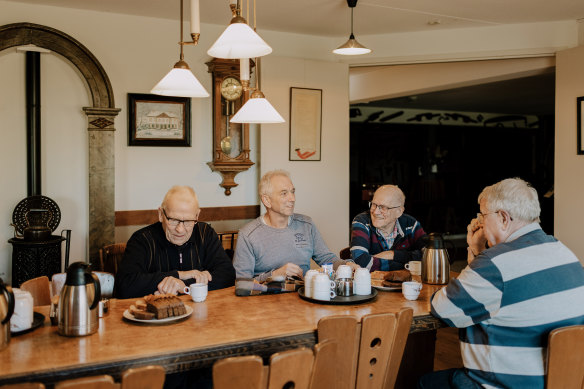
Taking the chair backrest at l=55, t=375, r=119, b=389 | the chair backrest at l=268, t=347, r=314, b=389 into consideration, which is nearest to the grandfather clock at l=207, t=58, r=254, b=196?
the chair backrest at l=268, t=347, r=314, b=389

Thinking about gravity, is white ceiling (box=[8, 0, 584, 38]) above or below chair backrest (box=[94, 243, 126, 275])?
above

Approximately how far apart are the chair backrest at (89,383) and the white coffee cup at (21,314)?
29.3 inches

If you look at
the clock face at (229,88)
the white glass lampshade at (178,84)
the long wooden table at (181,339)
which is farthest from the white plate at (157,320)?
the clock face at (229,88)

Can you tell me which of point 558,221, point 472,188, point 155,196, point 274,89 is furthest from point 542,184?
point 155,196

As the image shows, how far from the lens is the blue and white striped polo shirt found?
203 centimetres

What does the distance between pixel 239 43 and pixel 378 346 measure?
1352 mm

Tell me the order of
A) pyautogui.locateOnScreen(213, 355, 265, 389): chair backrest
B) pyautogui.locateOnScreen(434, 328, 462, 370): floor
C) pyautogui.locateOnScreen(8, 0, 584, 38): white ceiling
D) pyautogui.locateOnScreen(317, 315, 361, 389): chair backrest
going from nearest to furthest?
pyautogui.locateOnScreen(213, 355, 265, 389): chair backrest, pyautogui.locateOnScreen(317, 315, 361, 389): chair backrest, pyautogui.locateOnScreen(434, 328, 462, 370): floor, pyautogui.locateOnScreen(8, 0, 584, 38): white ceiling

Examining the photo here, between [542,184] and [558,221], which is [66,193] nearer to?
[558,221]

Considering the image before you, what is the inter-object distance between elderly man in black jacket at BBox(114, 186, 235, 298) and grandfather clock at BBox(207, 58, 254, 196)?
2.24 meters

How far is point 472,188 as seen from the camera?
13.1m

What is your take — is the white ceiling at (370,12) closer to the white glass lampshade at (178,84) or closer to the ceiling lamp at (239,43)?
the white glass lampshade at (178,84)

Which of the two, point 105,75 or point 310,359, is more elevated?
point 105,75

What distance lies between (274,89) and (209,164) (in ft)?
3.31

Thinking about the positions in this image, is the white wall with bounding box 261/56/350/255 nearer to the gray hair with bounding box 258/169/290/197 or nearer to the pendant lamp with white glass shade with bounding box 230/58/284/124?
the gray hair with bounding box 258/169/290/197
